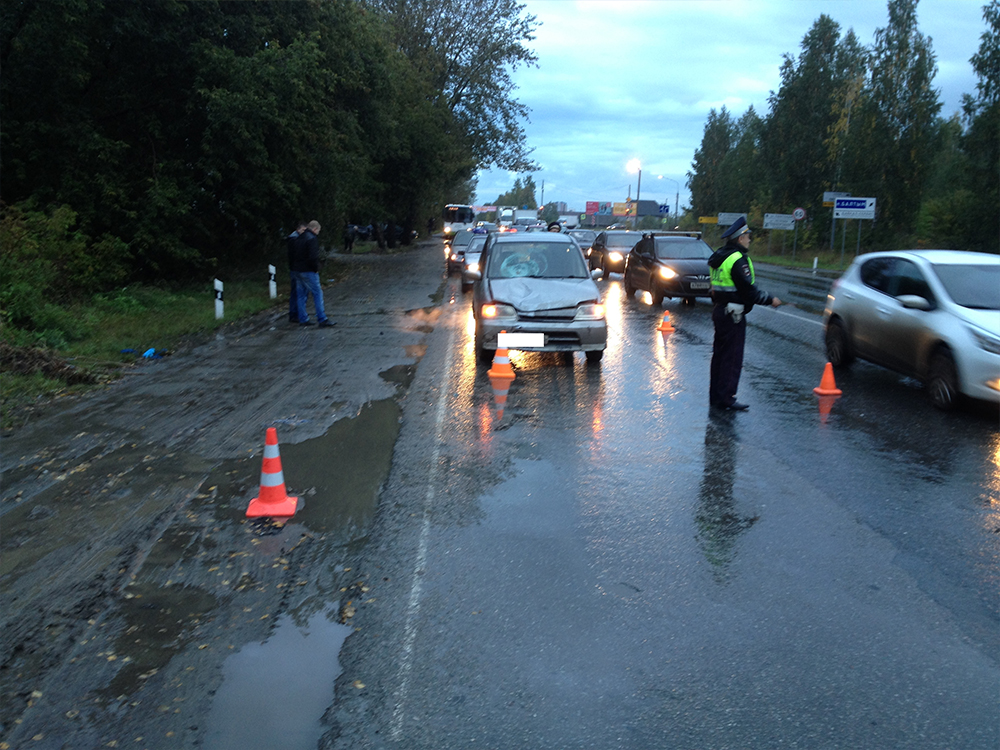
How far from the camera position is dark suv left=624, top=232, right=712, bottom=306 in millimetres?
19562

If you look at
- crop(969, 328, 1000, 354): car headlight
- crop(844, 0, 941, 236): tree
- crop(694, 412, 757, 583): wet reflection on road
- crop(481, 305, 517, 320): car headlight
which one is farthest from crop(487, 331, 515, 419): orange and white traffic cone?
crop(844, 0, 941, 236): tree

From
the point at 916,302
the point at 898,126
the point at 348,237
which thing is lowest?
the point at 348,237

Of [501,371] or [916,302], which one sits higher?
[916,302]

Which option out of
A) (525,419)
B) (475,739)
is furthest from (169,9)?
(475,739)

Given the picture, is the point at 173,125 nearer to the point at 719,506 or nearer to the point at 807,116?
the point at 719,506

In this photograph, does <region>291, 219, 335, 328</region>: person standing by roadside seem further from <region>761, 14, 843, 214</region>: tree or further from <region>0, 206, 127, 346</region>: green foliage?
<region>761, 14, 843, 214</region>: tree

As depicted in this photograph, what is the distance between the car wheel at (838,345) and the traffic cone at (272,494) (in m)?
8.08

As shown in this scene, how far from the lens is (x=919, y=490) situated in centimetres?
653

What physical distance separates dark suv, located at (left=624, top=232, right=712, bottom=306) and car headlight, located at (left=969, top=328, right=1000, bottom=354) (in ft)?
34.7

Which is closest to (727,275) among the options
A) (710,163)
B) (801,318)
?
(801,318)

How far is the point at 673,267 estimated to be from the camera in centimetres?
1980

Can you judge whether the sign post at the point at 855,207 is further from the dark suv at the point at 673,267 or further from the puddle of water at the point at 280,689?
the puddle of water at the point at 280,689

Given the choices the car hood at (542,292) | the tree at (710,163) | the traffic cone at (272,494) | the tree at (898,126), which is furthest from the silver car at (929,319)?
the tree at (710,163)

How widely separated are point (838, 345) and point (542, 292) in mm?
3973
